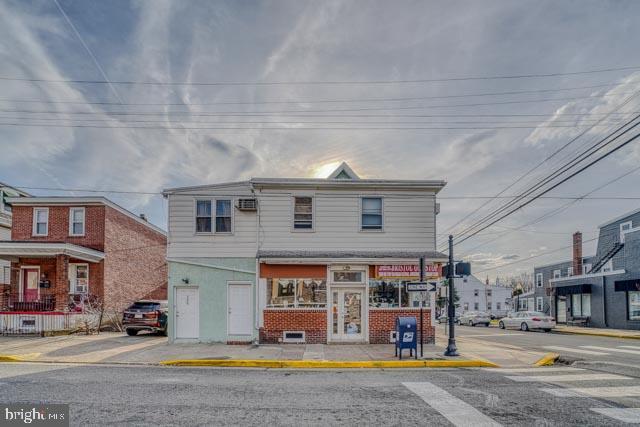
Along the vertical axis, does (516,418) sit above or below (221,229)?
below

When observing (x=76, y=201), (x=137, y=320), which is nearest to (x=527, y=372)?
(x=137, y=320)

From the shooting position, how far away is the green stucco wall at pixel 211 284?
52.9 feet

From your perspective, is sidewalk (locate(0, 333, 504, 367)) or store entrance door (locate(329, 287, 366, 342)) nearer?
sidewalk (locate(0, 333, 504, 367))

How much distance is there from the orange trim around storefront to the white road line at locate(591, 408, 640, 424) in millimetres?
9980

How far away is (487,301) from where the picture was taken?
78.6 m

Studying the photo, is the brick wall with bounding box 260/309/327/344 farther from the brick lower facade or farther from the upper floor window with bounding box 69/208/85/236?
the upper floor window with bounding box 69/208/85/236

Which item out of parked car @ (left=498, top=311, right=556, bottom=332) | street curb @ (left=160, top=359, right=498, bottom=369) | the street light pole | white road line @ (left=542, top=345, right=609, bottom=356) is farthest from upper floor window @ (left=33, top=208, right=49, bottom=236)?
parked car @ (left=498, top=311, right=556, bottom=332)

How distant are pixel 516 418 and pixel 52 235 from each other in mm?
24070

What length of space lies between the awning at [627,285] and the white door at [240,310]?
23.2 metres

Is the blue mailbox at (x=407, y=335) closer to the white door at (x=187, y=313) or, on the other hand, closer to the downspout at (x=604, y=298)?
the white door at (x=187, y=313)

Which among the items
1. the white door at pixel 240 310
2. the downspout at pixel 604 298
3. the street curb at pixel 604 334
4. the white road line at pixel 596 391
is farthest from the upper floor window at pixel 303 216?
the downspout at pixel 604 298

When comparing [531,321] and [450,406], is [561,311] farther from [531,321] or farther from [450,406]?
[450,406]

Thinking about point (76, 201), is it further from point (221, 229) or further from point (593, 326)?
point (593, 326)

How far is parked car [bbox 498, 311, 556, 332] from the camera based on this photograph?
92.4ft
